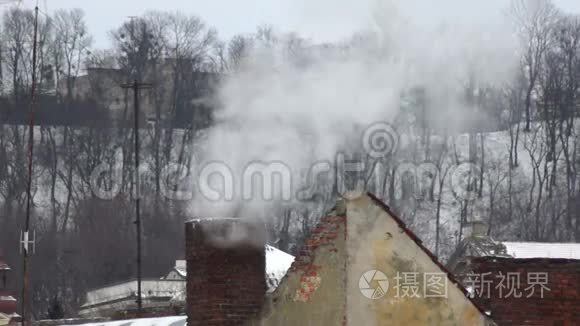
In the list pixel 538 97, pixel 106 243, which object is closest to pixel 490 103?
pixel 538 97

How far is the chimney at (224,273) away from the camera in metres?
25.3

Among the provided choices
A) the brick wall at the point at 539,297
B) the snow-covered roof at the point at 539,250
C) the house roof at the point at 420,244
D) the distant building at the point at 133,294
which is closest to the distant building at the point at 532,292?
the brick wall at the point at 539,297

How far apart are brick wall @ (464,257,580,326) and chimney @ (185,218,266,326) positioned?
3287mm

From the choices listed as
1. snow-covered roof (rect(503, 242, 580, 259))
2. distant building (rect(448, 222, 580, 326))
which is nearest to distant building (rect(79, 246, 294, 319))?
snow-covered roof (rect(503, 242, 580, 259))

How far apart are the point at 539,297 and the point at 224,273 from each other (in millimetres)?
4035

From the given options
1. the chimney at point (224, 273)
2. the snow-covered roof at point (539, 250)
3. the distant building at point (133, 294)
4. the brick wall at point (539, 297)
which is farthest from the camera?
the distant building at point (133, 294)

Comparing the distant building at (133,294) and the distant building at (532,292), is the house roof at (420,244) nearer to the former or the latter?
the distant building at (532,292)

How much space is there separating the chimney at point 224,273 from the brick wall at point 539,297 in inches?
129

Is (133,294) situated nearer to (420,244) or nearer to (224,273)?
(224,273)

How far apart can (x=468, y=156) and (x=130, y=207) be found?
50.9 ft

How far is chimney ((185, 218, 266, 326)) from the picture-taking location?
25.3 metres

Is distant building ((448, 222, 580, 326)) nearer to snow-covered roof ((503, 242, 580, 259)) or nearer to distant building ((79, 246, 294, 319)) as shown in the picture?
snow-covered roof ((503, 242, 580, 259))

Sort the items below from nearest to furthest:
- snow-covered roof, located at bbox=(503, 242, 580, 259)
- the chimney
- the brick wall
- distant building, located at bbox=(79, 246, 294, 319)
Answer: the chimney, the brick wall, snow-covered roof, located at bbox=(503, 242, 580, 259), distant building, located at bbox=(79, 246, 294, 319)

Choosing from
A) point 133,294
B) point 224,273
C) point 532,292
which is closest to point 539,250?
point 133,294
